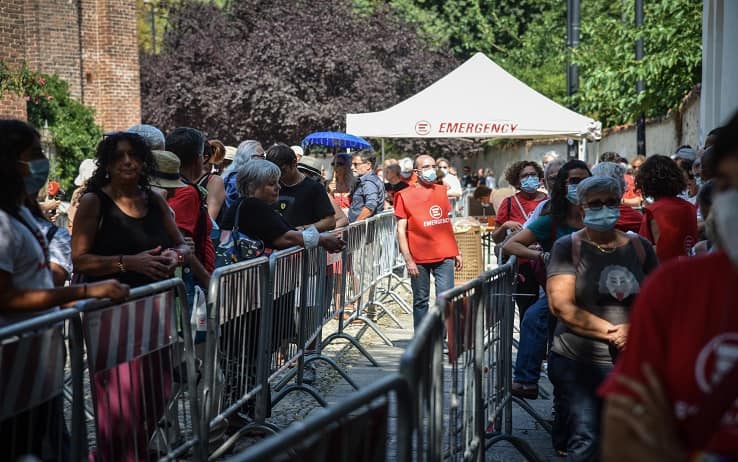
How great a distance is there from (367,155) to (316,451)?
1128 centimetres

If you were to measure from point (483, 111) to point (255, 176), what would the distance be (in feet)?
30.5

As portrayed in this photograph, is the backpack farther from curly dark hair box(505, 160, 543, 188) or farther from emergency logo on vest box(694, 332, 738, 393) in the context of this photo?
emergency logo on vest box(694, 332, 738, 393)

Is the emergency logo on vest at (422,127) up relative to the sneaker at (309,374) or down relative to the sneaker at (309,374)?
up

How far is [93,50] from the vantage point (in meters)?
29.2

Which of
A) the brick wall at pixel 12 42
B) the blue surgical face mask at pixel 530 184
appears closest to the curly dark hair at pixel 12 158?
the blue surgical face mask at pixel 530 184

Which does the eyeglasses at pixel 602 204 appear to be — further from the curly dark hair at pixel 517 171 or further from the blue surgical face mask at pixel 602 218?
the curly dark hair at pixel 517 171

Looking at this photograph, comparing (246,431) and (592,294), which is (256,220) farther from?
(592,294)

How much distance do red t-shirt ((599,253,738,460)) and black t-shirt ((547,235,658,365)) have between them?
8.60 ft

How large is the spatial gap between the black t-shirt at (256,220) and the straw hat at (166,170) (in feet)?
2.31

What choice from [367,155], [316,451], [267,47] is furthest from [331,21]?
[316,451]

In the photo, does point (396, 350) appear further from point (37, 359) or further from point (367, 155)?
point (37, 359)

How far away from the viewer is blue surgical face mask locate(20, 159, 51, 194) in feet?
15.2

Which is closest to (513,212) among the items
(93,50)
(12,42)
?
(12,42)

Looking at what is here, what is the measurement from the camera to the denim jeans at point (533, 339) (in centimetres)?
753
